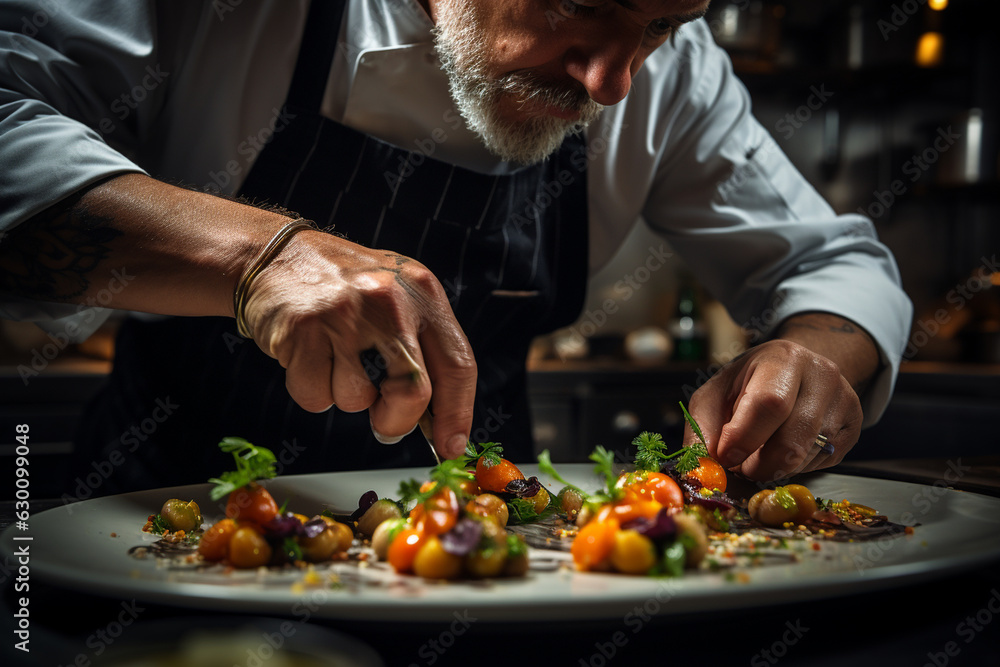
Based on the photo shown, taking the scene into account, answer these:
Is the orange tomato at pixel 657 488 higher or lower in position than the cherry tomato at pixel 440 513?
lower

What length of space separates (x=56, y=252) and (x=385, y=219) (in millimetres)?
491

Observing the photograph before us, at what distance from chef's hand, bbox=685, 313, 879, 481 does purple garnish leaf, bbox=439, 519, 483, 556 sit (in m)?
0.47

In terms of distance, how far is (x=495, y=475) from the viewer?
0.88 m

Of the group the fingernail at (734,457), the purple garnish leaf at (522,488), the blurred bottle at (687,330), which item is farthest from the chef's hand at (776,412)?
the blurred bottle at (687,330)

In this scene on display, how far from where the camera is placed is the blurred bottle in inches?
124

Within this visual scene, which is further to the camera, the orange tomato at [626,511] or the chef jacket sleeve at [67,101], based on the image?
the chef jacket sleeve at [67,101]

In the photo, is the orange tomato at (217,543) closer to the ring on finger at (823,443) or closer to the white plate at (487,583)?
the white plate at (487,583)

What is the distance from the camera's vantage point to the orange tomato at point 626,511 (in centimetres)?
64

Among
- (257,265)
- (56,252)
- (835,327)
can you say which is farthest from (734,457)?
(56,252)

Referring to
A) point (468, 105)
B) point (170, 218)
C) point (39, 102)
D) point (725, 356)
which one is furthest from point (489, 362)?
point (725, 356)

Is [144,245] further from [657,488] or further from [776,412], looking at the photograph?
[776,412]

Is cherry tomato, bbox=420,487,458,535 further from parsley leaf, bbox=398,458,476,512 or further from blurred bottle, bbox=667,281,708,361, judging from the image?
blurred bottle, bbox=667,281,708,361

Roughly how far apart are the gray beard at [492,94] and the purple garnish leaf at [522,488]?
1.73ft

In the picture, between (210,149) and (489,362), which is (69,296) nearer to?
(210,149)
